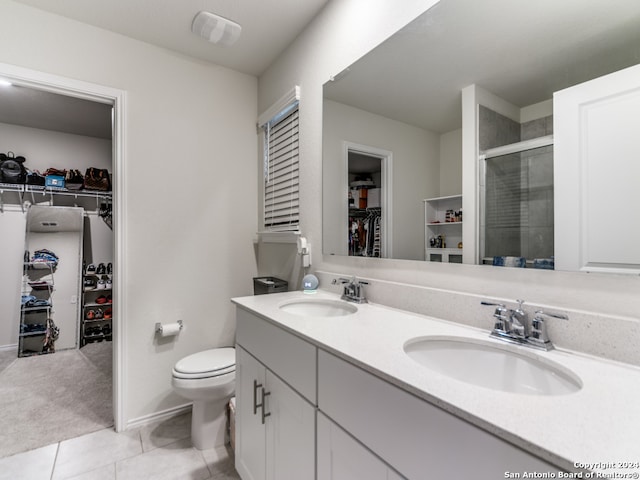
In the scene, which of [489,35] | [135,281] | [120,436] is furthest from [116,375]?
[489,35]

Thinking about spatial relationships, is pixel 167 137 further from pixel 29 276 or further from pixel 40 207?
pixel 29 276

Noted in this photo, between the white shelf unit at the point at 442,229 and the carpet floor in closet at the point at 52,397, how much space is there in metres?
2.36

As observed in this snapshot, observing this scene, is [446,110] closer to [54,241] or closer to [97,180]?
[97,180]

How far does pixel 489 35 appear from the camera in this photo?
1049 mm

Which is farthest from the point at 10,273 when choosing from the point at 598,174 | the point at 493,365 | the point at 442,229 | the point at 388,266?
the point at 598,174

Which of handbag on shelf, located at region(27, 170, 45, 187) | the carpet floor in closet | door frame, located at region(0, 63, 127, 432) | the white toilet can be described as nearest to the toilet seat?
the white toilet

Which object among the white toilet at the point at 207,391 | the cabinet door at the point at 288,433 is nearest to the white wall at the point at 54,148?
the white toilet at the point at 207,391

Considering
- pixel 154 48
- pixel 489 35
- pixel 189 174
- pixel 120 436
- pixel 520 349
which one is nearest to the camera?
pixel 520 349

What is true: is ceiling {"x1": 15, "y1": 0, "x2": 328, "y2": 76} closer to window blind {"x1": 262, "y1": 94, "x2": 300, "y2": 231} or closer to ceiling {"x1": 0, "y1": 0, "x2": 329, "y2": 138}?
ceiling {"x1": 0, "y1": 0, "x2": 329, "y2": 138}

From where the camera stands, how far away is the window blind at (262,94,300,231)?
206 cm

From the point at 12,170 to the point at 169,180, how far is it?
237 centimetres

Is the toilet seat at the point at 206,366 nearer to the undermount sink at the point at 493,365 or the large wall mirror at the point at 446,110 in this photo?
the large wall mirror at the point at 446,110

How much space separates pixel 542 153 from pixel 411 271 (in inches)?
25.3

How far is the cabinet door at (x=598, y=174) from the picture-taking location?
78 cm
